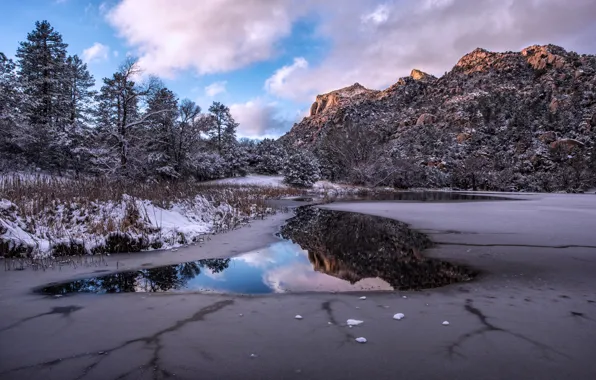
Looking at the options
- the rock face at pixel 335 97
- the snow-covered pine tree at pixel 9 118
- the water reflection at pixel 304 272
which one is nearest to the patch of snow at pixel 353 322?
the water reflection at pixel 304 272

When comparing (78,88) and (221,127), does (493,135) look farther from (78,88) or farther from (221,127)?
(78,88)

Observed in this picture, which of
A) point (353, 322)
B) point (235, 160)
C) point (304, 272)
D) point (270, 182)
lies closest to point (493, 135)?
point (270, 182)

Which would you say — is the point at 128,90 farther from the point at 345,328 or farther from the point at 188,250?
the point at 345,328

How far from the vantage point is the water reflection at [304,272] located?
4.88 meters

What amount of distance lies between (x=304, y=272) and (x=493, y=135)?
67032 mm

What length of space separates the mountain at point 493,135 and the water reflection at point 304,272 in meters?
38.6

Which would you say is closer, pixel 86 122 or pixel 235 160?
pixel 86 122

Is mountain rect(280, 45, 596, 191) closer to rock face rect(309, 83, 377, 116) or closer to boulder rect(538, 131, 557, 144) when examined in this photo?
boulder rect(538, 131, 557, 144)

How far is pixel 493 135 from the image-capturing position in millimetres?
60656

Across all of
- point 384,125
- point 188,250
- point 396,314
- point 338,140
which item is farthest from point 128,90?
point 384,125

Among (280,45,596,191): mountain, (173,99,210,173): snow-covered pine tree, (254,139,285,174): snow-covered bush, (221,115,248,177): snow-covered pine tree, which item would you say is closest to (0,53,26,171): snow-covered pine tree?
(173,99,210,173): snow-covered pine tree

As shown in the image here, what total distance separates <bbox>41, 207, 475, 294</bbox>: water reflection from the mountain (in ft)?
127

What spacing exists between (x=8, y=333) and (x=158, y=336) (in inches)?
57.9

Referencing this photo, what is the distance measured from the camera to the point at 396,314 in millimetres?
3602
